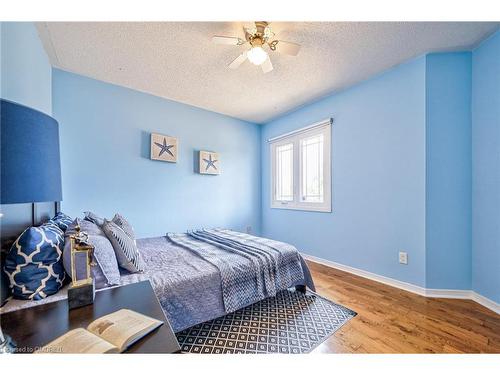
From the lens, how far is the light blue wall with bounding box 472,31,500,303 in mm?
1896

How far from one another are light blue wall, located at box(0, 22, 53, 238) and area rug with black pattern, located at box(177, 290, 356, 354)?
1317 mm

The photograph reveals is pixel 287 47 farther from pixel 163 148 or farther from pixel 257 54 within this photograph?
pixel 163 148

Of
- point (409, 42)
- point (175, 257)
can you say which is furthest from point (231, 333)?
point (409, 42)

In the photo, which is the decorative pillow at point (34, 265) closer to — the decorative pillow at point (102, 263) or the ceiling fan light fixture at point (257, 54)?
the decorative pillow at point (102, 263)

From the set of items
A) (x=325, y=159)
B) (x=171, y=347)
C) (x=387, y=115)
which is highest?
(x=387, y=115)

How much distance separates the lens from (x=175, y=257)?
1.92 m

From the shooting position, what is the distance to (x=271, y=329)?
1632 mm

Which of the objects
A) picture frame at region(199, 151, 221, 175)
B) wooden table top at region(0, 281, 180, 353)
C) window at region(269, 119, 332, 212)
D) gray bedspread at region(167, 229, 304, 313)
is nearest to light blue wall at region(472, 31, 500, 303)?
window at region(269, 119, 332, 212)

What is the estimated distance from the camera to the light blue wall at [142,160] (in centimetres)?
250

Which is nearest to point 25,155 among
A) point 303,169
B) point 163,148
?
point 163,148

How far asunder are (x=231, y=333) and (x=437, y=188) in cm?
247

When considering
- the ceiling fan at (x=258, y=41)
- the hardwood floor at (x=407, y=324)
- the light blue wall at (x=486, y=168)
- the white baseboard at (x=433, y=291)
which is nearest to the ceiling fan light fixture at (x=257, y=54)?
the ceiling fan at (x=258, y=41)

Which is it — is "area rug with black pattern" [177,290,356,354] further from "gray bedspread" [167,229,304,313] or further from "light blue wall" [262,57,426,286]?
"light blue wall" [262,57,426,286]
